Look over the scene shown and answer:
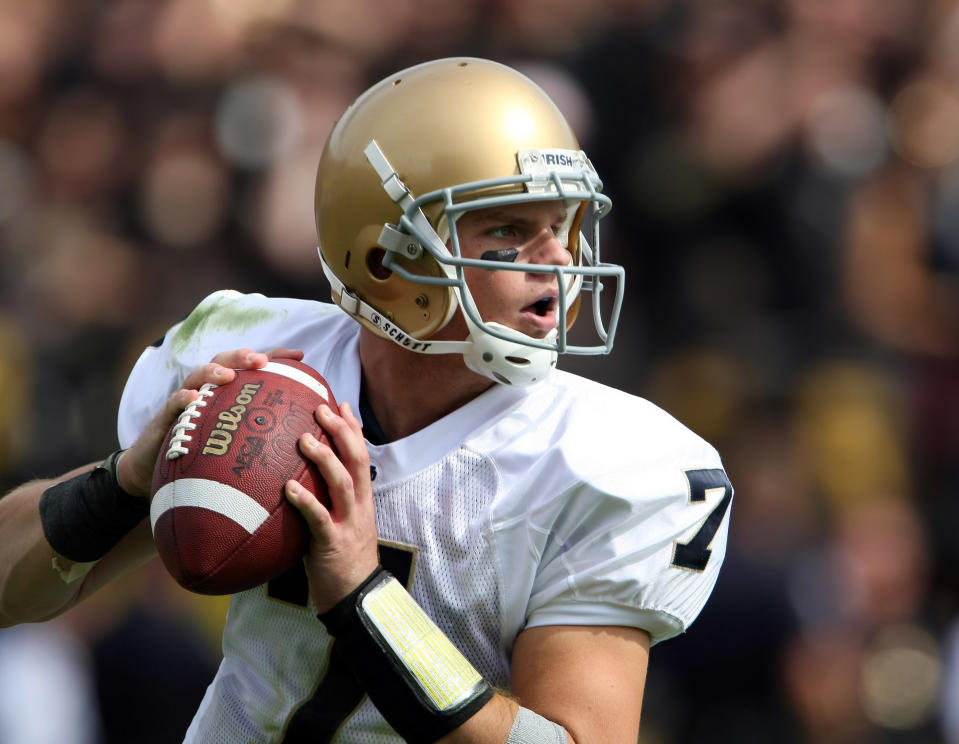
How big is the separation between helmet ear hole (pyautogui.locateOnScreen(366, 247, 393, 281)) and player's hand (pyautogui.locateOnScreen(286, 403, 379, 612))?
1.12ft

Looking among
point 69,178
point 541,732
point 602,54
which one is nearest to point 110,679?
point 69,178

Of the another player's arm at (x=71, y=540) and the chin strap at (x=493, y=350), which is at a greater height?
the chin strap at (x=493, y=350)

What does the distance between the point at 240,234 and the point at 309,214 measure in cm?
24

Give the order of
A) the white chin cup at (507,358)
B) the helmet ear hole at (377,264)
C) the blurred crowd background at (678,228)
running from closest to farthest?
the white chin cup at (507,358)
the helmet ear hole at (377,264)
the blurred crowd background at (678,228)

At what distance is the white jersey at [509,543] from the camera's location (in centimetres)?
174

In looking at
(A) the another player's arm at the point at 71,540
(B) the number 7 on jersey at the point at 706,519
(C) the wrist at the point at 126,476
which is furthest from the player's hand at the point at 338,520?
(B) the number 7 on jersey at the point at 706,519

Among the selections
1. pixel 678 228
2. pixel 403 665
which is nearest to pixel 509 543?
pixel 403 665

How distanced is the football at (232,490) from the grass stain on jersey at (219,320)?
0.45 m

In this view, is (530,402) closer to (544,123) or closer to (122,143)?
(544,123)

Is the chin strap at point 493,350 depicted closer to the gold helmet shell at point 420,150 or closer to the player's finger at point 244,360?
the gold helmet shell at point 420,150

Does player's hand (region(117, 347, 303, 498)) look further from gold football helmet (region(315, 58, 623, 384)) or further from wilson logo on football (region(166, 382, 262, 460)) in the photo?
gold football helmet (region(315, 58, 623, 384))

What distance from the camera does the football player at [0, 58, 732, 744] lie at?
5.34 ft

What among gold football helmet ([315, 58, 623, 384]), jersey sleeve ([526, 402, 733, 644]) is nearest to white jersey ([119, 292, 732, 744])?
jersey sleeve ([526, 402, 733, 644])

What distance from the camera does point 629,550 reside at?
1729 mm
